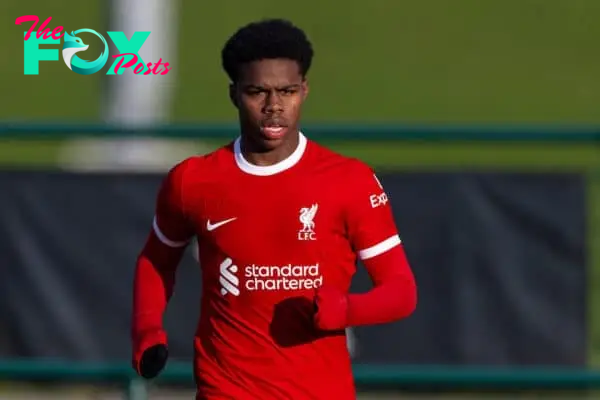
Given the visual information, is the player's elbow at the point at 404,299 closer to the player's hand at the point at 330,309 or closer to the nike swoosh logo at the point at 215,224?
the player's hand at the point at 330,309

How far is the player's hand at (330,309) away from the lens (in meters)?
4.91

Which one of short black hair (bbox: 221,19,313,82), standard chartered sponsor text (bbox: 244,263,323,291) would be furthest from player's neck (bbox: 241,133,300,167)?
standard chartered sponsor text (bbox: 244,263,323,291)

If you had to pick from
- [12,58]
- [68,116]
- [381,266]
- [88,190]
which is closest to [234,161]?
[381,266]

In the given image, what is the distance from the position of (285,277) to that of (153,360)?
577mm

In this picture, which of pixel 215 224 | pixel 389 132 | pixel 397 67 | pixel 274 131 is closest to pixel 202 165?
pixel 215 224

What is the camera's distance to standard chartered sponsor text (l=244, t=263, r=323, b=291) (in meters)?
5.22

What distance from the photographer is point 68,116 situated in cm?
2130

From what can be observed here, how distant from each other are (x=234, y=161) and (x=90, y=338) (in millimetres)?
3683

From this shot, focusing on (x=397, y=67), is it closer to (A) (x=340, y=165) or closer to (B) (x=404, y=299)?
(A) (x=340, y=165)

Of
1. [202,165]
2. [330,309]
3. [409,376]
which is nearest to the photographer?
[330,309]

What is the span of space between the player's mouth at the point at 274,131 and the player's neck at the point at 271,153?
0.05 metres

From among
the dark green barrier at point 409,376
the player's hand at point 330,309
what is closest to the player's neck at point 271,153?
the player's hand at point 330,309

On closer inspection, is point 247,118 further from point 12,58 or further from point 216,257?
point 12,58

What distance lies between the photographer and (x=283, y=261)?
523cm
